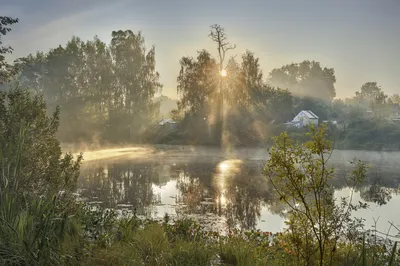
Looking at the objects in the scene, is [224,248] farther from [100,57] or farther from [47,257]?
[100,57]

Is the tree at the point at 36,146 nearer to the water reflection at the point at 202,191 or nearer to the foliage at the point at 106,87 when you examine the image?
the water reflection at the point at 202,191

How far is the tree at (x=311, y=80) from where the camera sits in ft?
321

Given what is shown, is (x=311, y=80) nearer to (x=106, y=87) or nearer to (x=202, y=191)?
(x=106, y=87)

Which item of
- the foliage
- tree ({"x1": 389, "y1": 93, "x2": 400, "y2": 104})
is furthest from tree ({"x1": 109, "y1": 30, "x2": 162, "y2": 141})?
tree ({"x1": 389, "y1": 93, "x2": 400, "y2": 104})

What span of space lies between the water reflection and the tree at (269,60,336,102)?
7706 centimetres

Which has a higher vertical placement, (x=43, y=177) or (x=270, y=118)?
(x=270, y=118)

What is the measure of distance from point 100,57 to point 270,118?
2980cm

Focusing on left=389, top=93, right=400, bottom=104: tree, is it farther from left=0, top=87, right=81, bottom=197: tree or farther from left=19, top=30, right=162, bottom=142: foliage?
left=0, top=87, right=81, bottom=197: tree

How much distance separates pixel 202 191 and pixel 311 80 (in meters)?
96.1

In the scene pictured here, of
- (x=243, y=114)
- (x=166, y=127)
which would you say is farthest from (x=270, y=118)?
(x=166, y=127)

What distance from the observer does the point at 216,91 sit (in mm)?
42781

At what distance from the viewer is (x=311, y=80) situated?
10100 centimetres

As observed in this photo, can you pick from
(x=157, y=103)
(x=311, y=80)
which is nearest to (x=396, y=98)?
(x=311, y=80)

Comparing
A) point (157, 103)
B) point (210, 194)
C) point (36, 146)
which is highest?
point (157, 103)
